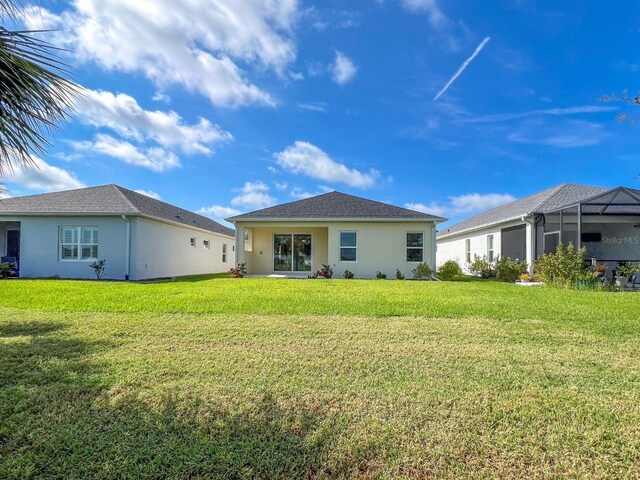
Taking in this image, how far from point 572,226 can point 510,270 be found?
427 cm

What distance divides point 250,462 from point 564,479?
228 centimetres

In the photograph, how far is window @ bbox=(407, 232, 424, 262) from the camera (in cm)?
1647

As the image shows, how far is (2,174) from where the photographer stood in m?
4.49

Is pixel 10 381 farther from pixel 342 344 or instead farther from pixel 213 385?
pixel 342 344

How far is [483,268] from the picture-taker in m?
18.8

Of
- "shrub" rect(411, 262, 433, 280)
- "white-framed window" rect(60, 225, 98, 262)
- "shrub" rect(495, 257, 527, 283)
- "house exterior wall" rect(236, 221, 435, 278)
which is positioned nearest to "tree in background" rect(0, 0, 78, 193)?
"house exterior wall" rect(236, 221, 435, 278)

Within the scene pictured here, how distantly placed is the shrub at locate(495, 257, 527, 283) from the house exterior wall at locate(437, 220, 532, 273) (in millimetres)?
797

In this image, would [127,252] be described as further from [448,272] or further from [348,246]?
[448,272]

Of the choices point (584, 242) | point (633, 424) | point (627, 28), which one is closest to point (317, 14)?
point (627, 28)

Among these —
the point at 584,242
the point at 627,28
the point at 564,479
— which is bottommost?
the point at 564,479

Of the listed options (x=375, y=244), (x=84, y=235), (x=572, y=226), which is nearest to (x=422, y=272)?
(x=375, y=244)

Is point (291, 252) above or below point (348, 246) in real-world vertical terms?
below

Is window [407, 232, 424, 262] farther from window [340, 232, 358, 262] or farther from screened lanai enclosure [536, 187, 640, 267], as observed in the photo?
screened lanai enclosure [536, 187, 640, 267]

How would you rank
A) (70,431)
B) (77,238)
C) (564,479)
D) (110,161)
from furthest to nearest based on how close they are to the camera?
(110,161) < (77,238) < (70,431) < (564,479)
